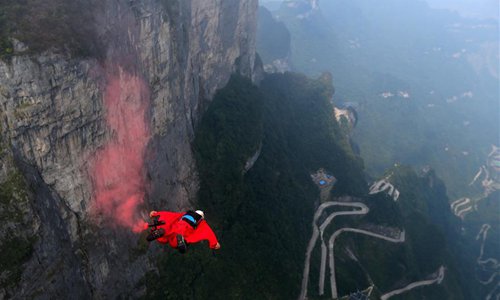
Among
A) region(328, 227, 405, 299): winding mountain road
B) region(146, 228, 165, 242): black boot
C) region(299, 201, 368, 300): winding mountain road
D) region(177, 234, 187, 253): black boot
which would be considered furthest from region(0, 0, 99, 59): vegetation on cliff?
region(328, 227, 405, 299): winding mountain road

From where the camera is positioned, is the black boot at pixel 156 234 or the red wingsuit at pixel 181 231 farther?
the red wingsuit at pixel 181 231

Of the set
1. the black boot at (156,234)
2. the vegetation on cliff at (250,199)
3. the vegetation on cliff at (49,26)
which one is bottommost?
the vegetation on cliff at (250,199)

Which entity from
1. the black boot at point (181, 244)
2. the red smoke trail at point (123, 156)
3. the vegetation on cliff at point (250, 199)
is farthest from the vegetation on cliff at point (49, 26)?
the vegetation on cliff at point (250, 199)

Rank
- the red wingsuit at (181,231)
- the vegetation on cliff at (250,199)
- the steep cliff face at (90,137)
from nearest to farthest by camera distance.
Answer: the red wingsuit at (181,231) → the steep cliff face at (90,137) → the vegetation on cliff at (250,199)

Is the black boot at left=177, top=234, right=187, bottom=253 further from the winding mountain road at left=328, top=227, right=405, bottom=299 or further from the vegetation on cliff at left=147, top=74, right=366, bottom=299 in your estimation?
the winding mountain road at left=328, top=227, right=405, bottom=299

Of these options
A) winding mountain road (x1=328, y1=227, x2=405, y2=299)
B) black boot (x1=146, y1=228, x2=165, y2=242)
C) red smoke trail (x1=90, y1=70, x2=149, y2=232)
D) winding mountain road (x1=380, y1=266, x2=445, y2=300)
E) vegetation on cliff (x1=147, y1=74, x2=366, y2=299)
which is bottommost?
winding mountain road (x1=380, y1=266, x2=445, y2=300)

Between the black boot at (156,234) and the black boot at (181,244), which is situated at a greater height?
the black boot at (156,234)

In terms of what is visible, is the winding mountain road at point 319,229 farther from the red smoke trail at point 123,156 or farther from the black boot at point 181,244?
the black boot at point 181,244
